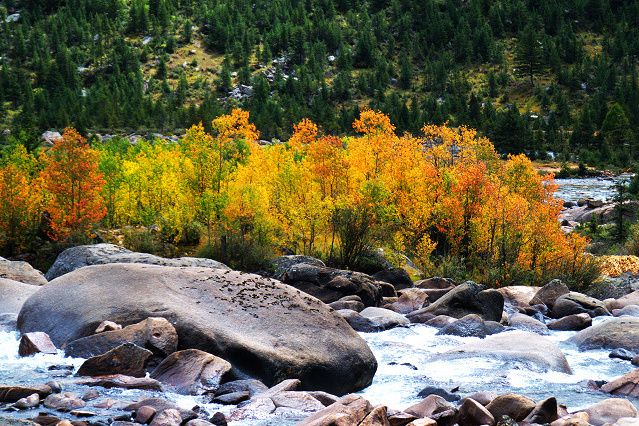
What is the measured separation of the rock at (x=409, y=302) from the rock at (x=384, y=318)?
3224 mm

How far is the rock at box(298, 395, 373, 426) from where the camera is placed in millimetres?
12602

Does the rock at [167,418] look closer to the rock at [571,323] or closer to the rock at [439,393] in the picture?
the rock at [439,393]

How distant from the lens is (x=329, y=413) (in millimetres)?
13172

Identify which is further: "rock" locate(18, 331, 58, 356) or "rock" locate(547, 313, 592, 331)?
"rock" locate(547, 313, 592, 331)

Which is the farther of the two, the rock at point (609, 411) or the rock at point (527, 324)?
the rock at point (527, 324)

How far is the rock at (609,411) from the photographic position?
15320 millimetres

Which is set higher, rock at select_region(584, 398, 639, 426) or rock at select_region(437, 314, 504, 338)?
rock at select_region(584, 398, 639, 426)

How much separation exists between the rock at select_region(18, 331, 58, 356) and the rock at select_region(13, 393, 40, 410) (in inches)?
150

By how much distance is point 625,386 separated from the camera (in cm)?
1839

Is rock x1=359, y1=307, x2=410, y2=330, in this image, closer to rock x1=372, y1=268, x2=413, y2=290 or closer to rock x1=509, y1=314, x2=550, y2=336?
rock x1=509, y1=314, x2=550, y2=336

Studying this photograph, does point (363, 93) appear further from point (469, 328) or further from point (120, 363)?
point (120, 363)

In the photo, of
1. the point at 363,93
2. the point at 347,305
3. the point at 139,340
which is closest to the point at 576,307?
the point at 347,305

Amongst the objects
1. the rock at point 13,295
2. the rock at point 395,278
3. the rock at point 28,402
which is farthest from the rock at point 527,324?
the rock at point 28,402

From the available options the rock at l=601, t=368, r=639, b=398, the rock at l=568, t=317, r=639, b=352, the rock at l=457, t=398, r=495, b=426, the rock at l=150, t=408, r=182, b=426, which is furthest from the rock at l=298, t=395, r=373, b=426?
the rock at l=568, t=317, r=639, b=352
